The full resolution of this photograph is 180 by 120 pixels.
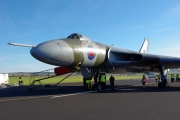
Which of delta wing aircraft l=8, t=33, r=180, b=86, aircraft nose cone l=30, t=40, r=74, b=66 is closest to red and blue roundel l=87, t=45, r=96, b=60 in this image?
delta wing aircraft l=8, t=33, r=180, b=86

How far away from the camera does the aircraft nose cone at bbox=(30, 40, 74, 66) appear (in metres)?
10.6

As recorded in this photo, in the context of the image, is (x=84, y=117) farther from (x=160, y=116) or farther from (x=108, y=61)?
(x=108, y=61)

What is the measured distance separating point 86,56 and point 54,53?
8.34 ft

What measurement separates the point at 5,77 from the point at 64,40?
21.3 meters

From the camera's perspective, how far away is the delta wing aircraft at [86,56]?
35.5 ft

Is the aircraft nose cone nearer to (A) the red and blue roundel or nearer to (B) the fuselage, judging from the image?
(B) the fuselage

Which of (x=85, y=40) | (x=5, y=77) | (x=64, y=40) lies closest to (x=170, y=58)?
(x=85, y=40)

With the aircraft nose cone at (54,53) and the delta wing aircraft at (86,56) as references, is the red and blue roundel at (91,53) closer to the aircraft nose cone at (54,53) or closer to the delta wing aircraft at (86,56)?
the delta wing aircraft at (86,56)

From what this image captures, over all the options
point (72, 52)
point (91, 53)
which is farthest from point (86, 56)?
point (72, 52)

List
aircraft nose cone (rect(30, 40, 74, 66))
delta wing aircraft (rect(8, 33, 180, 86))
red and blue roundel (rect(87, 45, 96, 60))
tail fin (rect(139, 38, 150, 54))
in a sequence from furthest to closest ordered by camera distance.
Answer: tail fin (rect(139, 38, 150, 54))
red and blue roundel (rect(87, 45, 96, 60))
delta wing aircraft (rect(8, 33, 180, 86))
aircraft nose cone (rect(30, 40, 74, 66))

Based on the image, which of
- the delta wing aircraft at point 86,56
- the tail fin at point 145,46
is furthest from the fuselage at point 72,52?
the tail fin at point 145,46

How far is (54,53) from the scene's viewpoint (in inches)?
426

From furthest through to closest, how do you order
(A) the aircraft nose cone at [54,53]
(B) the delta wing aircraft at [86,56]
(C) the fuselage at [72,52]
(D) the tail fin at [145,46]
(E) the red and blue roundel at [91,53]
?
1. (D) the tail fin at [145,46]
2. (E) the red and blue roundel at [91,53]
3. (B) the delta wing aircraft at [86,56]
4. (C) the fuselage at [72,52]
5. (A) the aircraft nose cone at [54,53]

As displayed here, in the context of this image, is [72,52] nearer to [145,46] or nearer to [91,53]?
[91,53]
